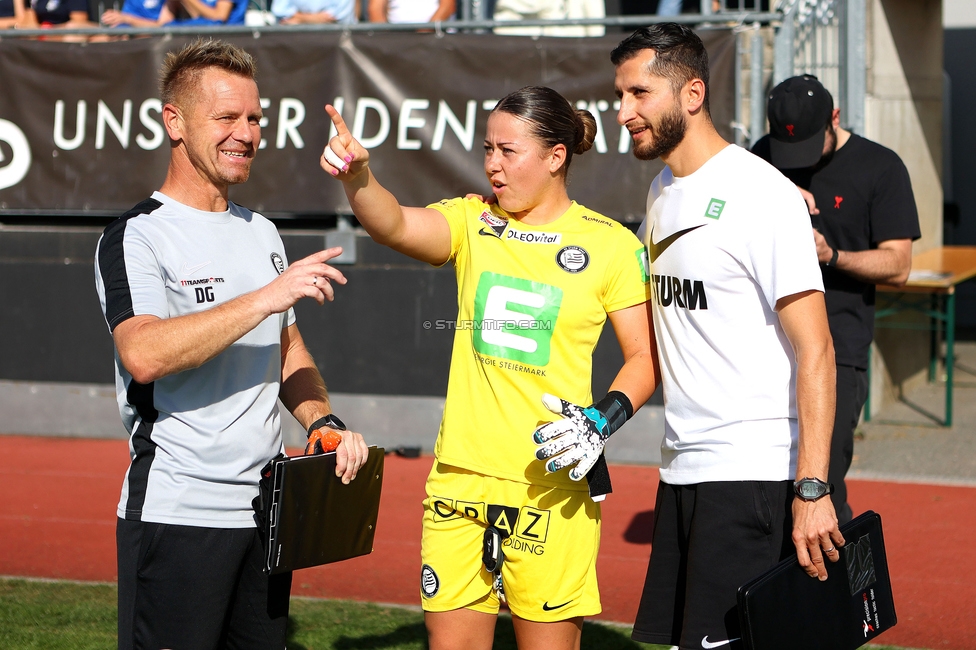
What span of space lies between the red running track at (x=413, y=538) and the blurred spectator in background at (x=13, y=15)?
3985 millimetres

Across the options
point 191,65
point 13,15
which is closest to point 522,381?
point 191,65

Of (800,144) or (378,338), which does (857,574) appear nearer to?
(800,144)

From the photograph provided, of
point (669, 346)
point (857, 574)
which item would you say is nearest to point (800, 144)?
point (669, 346)

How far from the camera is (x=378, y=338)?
8.18m

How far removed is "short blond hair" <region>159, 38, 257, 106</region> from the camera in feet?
9.75

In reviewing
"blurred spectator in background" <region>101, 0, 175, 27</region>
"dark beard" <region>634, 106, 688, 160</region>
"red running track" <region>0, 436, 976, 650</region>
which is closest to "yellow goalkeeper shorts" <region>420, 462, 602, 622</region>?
"dark beard" <region>634, 106, 688, 160</region>

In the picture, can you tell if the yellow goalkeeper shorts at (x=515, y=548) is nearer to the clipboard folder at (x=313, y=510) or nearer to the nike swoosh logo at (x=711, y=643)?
the clipboard folder at (x=313, y=510)

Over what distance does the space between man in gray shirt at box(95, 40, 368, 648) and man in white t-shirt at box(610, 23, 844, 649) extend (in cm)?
101

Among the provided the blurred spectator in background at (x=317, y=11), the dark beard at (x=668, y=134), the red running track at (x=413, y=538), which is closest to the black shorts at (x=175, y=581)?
the dark beard at (x=668, y=134)

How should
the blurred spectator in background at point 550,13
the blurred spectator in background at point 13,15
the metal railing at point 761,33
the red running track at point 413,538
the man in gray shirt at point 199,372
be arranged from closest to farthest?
the man in gray shirt at point 199,372 → the red running track at point 413,538 → the metal railing at point 761,33 → the blurred spectator in background at point 550,13 → the blurred spectator in background at point 13,15

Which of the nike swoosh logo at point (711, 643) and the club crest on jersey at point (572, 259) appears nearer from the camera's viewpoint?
the nike swoosh logo at point (711, 643)

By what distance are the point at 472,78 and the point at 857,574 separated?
5.65 metres

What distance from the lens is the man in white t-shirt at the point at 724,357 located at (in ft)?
9.55

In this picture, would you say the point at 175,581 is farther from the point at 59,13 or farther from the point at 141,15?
the point at 59,13
